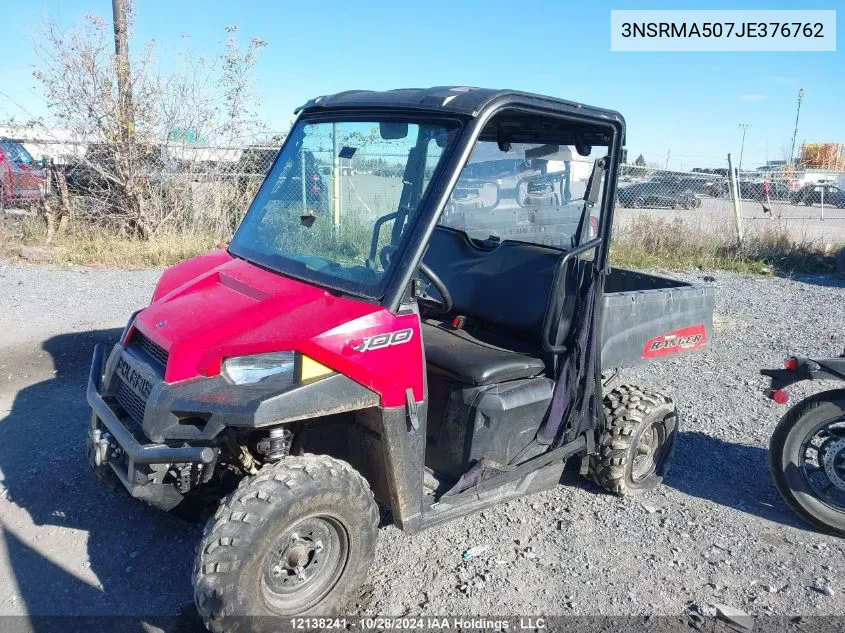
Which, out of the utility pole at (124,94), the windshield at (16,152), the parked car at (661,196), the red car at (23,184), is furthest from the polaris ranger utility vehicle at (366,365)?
the windshield at (16,152)

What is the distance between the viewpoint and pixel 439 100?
2928 millimetres

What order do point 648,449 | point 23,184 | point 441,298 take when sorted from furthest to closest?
point 23,184
point 648,449
point 441,298

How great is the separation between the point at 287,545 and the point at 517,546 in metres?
1.34

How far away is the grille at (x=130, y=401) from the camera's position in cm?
276

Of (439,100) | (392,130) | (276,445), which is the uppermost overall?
(439,100)

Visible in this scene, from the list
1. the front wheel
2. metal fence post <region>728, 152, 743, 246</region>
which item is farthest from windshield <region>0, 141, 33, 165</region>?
the front wheel

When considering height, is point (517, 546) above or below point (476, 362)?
below

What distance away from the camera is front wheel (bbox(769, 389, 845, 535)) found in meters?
3.72

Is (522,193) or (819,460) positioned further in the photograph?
(522,193)

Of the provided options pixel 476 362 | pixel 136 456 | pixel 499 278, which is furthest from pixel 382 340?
pixel 499 278

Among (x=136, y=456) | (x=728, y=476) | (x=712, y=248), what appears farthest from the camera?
(x=712, y=248)

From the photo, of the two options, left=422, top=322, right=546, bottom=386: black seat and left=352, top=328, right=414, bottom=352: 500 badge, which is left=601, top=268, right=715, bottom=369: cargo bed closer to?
left=422, top=322, right=546, bottom=386: black seat

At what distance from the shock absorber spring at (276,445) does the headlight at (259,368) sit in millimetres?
211

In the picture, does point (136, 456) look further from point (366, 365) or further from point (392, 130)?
point (392, 130)
